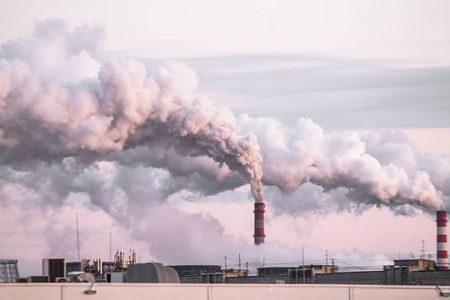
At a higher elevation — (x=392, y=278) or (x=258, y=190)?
(x=258, y=190)

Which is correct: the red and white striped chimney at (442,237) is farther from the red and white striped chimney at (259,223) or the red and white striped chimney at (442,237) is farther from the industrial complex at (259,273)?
the red and white striped chimney at (259,223)

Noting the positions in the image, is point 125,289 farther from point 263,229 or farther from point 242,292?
point 263,229

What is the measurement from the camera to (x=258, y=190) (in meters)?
112

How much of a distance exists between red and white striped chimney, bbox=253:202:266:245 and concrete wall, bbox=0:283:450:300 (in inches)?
3006

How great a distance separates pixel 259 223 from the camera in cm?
11225

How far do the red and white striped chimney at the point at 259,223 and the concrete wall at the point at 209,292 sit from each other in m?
76.4

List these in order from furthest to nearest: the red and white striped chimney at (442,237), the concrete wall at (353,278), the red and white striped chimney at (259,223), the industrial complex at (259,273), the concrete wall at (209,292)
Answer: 1. the red and white striped chimney at (259,223)
2. the red and white striped chimney at (442,237)
3. the concrete wall at (353,278)
4. the industrial complex at (259,273)
5. the concrete wall at (209,292)

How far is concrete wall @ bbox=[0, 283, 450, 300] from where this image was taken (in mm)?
32125

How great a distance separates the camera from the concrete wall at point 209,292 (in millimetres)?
32125

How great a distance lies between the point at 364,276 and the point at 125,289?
5017 centimetres

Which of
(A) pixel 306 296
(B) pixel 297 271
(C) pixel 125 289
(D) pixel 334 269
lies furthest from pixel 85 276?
(D) pixel 334 269

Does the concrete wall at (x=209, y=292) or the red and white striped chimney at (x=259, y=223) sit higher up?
the red and white striped chimney at (x=259, y=223)

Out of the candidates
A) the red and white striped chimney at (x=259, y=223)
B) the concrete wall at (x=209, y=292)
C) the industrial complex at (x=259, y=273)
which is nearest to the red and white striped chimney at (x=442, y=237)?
the industrial complex at (x=259, y=273)

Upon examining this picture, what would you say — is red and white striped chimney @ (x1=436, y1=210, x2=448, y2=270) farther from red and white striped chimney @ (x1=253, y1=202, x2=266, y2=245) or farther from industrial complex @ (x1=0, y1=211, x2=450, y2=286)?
red and white striped chimney @ (x1=253, y1=202, x2=266, y2=245)
